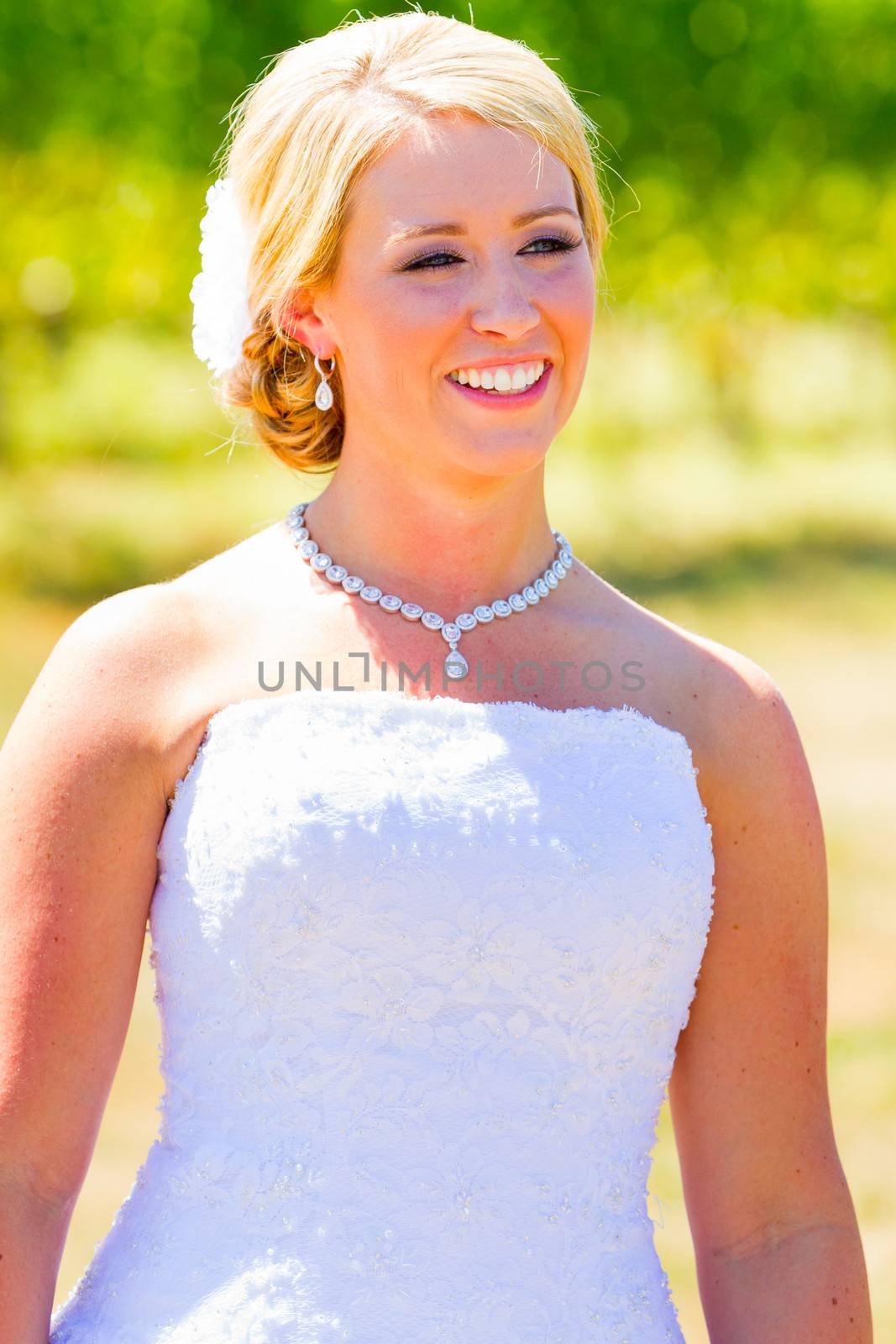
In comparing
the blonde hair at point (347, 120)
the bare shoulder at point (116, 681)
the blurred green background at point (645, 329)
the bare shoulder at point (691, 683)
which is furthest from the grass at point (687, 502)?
the bare shoulder at point (116, 681)

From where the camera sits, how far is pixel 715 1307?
2.39m

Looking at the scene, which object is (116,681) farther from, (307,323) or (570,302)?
(570,302)

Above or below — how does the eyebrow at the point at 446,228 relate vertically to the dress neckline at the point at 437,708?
above

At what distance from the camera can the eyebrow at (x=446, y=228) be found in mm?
2293

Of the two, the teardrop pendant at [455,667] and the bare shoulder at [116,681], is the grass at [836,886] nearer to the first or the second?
the teardrop pendant at [455,667]

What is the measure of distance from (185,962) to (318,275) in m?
0.98

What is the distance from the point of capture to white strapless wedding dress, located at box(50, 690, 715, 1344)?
2.18 meters

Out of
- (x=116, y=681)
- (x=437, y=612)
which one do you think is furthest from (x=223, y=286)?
(x=116, y=681)

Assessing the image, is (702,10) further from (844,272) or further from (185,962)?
(185,962)

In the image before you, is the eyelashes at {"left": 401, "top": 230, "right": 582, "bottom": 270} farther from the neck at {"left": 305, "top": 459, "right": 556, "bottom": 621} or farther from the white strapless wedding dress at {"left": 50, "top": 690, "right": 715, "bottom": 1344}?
the white strapless wedding dress at {"left": 50, "top": 690, "right": 715, "bottom": 1344}

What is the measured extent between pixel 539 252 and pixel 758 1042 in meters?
1.16

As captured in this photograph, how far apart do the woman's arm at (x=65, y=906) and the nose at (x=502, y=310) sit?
0.63 metres

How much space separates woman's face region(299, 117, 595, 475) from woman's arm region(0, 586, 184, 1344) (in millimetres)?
528

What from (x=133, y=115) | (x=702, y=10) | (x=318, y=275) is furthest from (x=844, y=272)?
(x=318, y=275)
